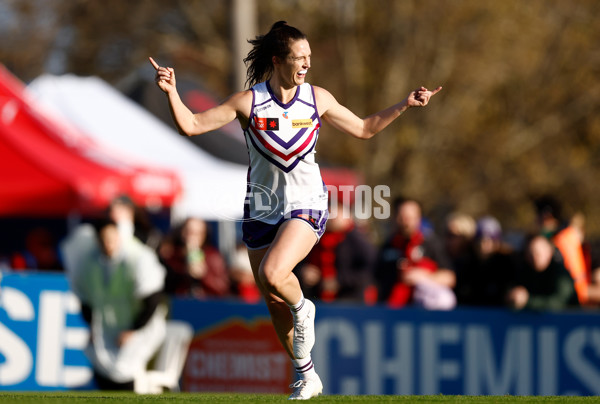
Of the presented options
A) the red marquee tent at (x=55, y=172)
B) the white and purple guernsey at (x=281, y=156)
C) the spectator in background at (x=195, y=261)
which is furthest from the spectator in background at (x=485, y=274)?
the red marquee tent at (x=55, y=172)

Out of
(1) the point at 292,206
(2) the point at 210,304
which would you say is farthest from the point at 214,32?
(1) the point at 292,206

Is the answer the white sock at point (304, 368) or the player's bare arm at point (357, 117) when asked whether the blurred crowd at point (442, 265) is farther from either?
the white sock at point (304, 368)

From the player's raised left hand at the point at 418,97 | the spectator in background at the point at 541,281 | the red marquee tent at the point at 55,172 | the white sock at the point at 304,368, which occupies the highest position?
the red marquee tent at the point at 55,172

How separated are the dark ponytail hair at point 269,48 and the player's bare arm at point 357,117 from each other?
0.34 m

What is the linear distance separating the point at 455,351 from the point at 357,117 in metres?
4.02

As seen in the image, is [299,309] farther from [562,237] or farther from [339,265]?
[562,237]

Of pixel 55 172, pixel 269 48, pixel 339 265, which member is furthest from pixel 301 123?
pixel 55 172

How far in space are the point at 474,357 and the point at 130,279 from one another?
333 cm

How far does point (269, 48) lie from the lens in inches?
263

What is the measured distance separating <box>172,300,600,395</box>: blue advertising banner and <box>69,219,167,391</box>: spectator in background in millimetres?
1015

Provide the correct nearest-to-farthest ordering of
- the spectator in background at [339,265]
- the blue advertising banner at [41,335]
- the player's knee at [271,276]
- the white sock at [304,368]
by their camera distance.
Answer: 1. the player's knee at [271,276]
2. the white sock at [304,368]
3. the spectator in background at [339,265]
4. the blue advertising banner at [41,335]

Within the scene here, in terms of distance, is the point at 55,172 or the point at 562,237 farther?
the point at 55,172

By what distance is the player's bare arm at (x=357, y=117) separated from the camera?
6738mm

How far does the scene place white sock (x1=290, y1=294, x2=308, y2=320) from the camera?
652 cm
